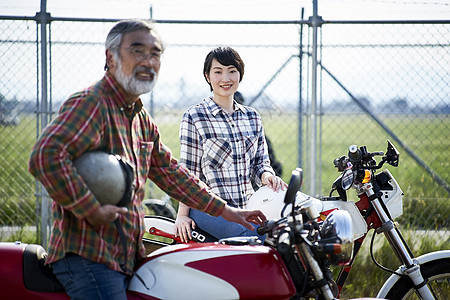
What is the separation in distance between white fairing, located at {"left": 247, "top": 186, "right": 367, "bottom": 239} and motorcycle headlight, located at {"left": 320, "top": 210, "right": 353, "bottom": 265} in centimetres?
73

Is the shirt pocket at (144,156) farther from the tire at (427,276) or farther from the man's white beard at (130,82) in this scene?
the tire at (427,276)

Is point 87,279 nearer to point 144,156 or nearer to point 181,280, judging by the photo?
point 181,280

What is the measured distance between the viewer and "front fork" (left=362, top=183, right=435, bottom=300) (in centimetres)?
334

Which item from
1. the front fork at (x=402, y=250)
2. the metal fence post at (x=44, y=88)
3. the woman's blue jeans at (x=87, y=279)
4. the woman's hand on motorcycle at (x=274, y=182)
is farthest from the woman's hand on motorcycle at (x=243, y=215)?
the metal fence post at (x=44, y=88)

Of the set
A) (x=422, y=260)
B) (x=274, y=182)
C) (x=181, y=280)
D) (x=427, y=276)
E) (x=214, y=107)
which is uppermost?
(x=214, y=107)

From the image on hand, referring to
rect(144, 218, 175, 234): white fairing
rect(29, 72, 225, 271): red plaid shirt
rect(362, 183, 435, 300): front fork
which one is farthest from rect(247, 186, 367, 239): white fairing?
rect(29, 72, 225, 271): red plaid shirt

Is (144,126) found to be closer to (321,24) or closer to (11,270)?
(11,270)

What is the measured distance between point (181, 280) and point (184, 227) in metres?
1.03

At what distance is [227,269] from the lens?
7.70 feet

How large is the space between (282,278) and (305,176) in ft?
13.3

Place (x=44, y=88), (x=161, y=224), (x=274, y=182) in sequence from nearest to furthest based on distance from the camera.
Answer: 1. (x=274, y=182)
2. (x=161, y=224)
3. (x=44, y=88)

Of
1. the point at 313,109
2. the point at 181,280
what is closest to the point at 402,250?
the point at 181,280

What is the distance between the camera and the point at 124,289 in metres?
2.33

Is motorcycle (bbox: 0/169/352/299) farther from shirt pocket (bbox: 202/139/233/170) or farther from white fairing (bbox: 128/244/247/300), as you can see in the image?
shirt pocket (bbox: 202/139/233/170)
